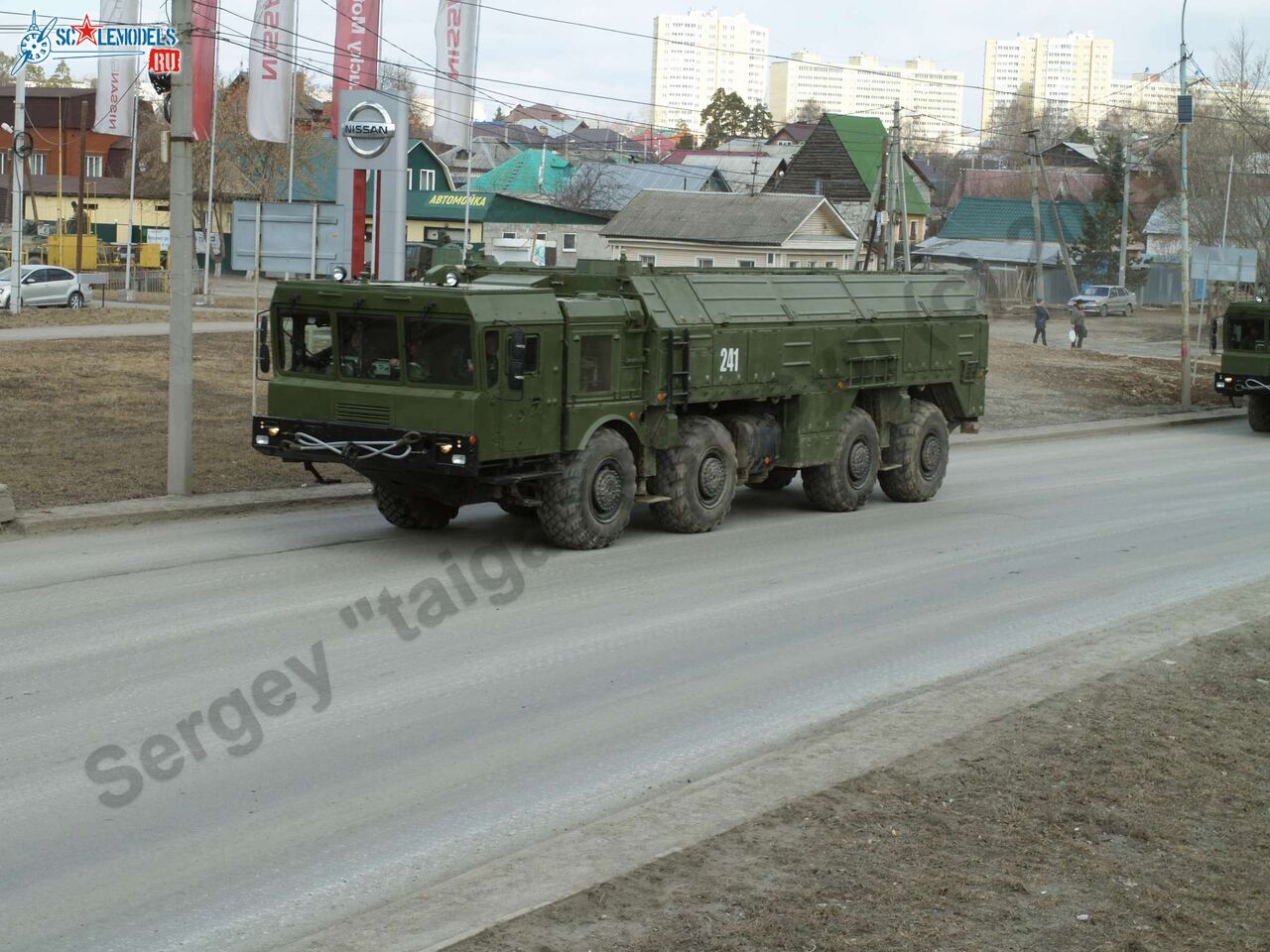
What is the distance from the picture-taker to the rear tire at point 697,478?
51.5 ft

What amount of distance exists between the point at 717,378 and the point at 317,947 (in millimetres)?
10697

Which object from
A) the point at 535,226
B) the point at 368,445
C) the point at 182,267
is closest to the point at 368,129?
the point at 182,267

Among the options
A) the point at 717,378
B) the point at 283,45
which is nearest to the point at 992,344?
the point at 283,45

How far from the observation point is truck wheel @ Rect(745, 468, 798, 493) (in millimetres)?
18984

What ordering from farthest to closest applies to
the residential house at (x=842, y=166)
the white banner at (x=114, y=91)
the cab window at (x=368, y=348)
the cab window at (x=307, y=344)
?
the residential house at (x=842, y=166), the white banner at (x=114, y=91), the cab window at (x=307, y=344), the cab window at (x=368, y=348)

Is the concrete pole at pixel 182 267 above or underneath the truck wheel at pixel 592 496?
above

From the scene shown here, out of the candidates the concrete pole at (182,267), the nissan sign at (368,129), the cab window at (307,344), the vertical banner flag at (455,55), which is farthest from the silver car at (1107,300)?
the cab window at (307,344)

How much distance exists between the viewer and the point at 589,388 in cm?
1477

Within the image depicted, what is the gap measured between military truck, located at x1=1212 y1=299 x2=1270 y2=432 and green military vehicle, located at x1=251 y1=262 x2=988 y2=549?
13.9m

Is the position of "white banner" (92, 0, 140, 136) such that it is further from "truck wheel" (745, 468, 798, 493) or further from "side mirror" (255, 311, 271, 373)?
"side mirror" (255, 311, 271, 373)

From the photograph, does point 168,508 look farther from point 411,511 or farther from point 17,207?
point 17,207

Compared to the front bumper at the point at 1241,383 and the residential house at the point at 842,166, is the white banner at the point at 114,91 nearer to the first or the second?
the front bumper at the point at 1241,383

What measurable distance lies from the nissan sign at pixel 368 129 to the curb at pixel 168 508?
16.1m

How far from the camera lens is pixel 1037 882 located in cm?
649
